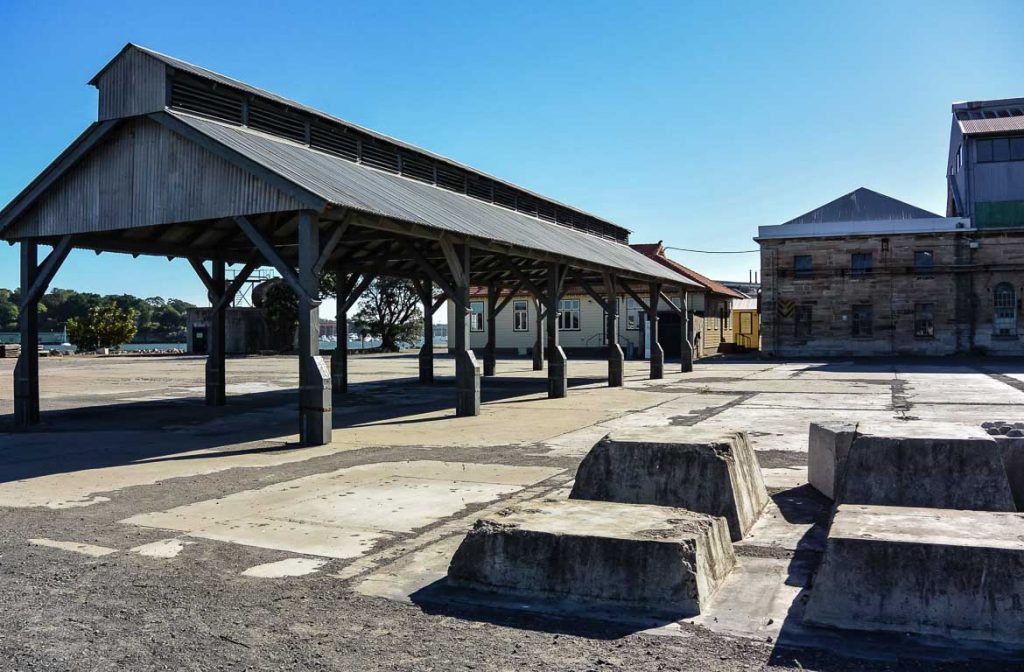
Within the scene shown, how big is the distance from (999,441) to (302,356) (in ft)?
30.0

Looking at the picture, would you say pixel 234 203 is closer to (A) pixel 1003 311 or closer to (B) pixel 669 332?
(B) pixel 669 332

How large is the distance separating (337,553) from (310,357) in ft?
21.5

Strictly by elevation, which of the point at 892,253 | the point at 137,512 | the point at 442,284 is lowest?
the point at 137,512

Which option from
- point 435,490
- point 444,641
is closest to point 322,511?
point 435,490

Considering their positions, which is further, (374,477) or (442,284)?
(442,284)

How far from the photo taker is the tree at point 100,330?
184 ft

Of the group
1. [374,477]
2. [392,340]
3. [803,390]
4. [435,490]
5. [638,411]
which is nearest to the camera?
[435,490]

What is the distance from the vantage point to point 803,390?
2112cm

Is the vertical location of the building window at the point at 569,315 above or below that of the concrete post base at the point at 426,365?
above

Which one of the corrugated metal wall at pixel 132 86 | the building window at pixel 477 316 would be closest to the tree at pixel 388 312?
the building window at pixel 477 316

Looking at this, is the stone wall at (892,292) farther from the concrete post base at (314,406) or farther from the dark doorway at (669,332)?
the concrete post base at (314,406)

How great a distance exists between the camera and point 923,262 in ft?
136

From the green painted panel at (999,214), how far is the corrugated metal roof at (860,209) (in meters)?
3.28

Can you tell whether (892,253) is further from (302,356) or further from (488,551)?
(488,551)
